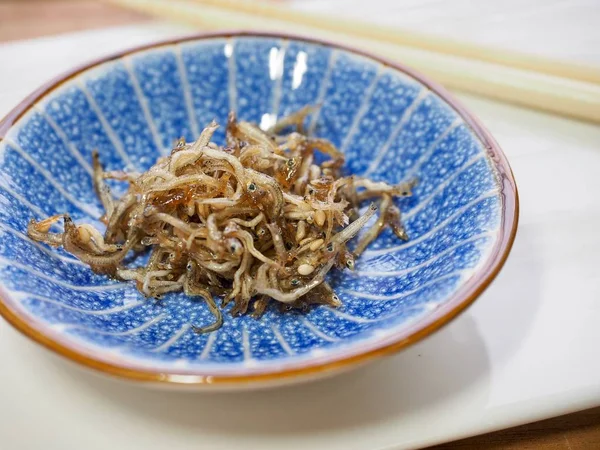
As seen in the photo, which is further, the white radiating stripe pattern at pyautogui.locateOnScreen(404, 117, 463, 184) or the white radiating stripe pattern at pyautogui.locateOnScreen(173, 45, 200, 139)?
the white radiating stripe pattern at pyautogui.locateOnScreen(173, 45, 200, 139)

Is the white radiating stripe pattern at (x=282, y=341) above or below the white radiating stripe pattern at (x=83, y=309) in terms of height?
below

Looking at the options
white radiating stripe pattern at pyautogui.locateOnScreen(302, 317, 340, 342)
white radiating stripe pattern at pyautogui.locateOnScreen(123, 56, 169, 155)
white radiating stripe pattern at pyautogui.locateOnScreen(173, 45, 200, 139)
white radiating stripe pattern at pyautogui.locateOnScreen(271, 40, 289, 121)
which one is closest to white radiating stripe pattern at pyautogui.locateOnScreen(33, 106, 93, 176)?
white radiating stripe pattern at pyautogui.locateOnScreen(123, 56, 169, 155)

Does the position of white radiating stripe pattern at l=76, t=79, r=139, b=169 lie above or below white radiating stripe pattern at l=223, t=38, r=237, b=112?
below

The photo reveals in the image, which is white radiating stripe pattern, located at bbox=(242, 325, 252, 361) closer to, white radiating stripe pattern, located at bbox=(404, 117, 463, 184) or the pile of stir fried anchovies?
the pile of stir fried anchovies

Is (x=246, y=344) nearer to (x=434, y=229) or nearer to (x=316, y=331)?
(x=316, y=331)

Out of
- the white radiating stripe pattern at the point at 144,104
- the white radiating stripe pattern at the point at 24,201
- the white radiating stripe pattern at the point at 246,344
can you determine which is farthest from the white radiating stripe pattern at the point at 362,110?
the white radiating stripe pattern at the point at 24,201

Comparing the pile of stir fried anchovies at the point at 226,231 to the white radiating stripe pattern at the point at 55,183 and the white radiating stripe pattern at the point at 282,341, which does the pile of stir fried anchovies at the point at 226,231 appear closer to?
the white radiating stripe pattern at the point at 282,341
